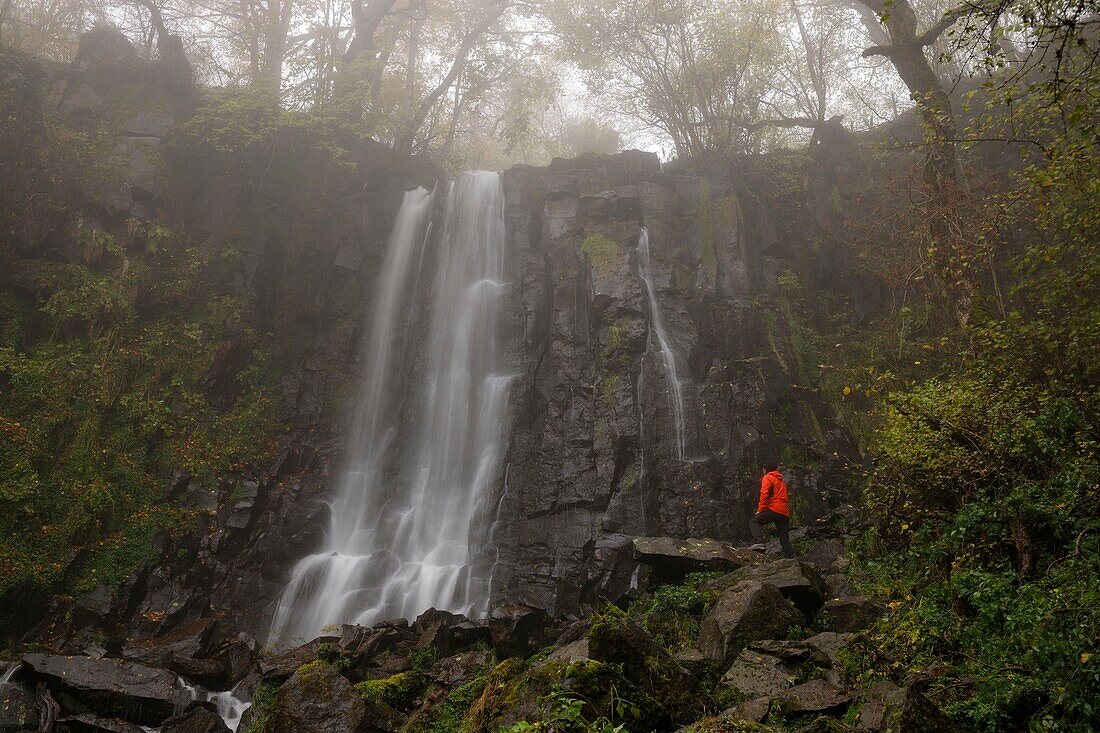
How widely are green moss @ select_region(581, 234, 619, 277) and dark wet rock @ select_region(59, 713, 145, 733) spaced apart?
1198 cm

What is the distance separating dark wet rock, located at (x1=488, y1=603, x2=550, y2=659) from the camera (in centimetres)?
916

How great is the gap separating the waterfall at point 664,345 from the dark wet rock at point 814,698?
751 cm

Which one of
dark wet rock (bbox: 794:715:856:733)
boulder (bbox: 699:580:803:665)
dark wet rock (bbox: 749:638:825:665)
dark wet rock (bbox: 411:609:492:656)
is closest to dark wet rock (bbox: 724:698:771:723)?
dark wet rock (bbox: 794:715:856:733)

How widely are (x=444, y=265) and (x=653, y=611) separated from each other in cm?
1192

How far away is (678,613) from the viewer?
8047mm

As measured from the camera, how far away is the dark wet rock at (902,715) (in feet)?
13.0

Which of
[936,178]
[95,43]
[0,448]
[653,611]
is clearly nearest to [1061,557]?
[653,611]

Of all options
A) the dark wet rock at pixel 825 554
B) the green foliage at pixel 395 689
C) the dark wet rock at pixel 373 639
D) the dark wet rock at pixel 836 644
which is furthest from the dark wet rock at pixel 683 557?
the dark wet rock at pixel 373 639

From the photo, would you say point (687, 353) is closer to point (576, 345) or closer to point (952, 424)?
point (576, 345)

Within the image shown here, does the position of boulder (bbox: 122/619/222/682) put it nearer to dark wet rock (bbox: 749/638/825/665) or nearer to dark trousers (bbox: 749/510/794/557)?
dark wet rock (bbox: 749/638/825/665)

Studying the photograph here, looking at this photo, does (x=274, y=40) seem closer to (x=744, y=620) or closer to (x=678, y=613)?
(x=678, y=613)

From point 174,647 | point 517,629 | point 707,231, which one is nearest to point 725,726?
point 517,629

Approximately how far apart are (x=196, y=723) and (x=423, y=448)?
25.2 ft

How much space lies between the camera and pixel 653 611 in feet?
27.1
